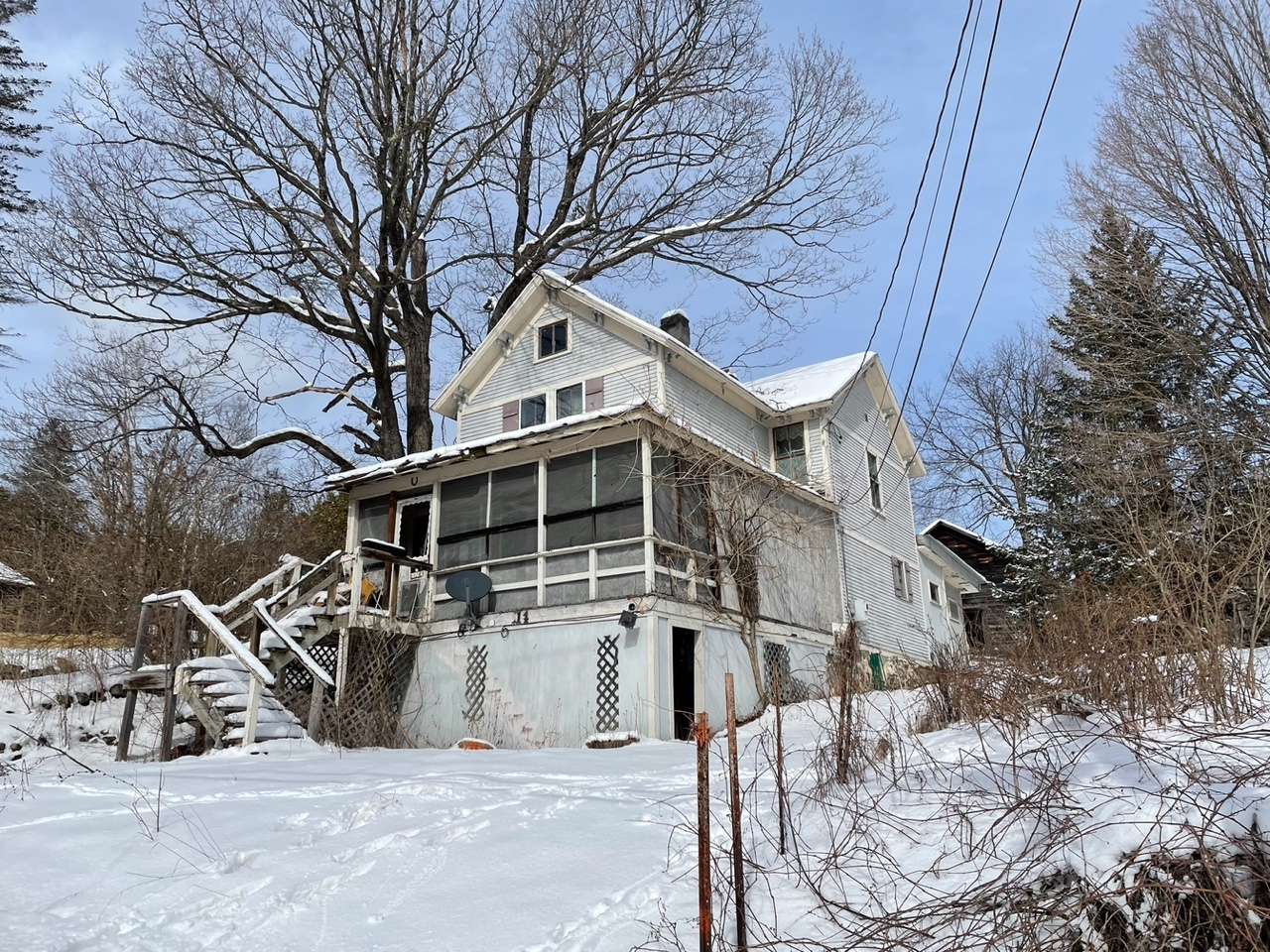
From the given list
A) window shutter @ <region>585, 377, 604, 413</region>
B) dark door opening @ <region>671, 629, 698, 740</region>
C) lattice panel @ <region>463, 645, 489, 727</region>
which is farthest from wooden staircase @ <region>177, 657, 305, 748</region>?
window shutter @ <region>585, 377, 604, 413</region>

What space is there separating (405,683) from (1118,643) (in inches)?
467

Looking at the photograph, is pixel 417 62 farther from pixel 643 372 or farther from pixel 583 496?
pixel 583 496

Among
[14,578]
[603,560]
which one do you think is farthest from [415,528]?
[14,578]

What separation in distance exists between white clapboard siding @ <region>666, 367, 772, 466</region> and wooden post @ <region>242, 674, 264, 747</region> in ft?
30.2

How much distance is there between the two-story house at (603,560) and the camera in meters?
13.2

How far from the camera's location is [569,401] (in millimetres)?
19266

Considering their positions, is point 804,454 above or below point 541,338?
below

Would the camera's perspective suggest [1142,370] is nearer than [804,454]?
Yes

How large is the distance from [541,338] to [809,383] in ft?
22.0

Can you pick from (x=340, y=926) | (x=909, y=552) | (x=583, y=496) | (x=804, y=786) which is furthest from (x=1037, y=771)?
(x=909, y=552)

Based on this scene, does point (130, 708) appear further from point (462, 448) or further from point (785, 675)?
point (785, 675)

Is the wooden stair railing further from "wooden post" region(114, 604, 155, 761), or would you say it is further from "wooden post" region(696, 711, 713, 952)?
"wooden post" region(696, 711, 713, 952)

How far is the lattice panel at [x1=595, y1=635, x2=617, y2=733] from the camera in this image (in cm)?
1276

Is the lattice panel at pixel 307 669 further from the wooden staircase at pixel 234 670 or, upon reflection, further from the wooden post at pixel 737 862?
the wooden post at pixel 737 862
